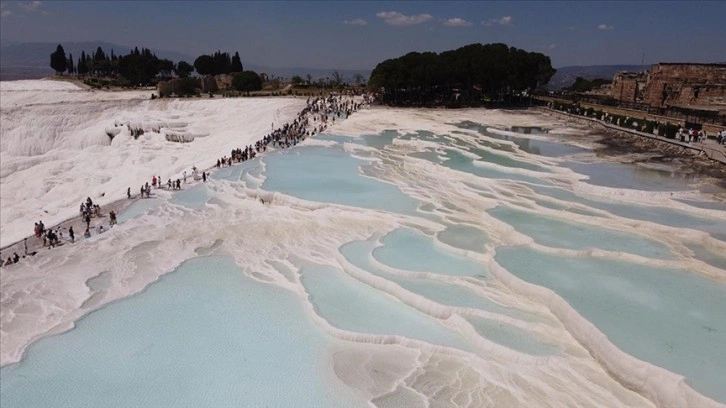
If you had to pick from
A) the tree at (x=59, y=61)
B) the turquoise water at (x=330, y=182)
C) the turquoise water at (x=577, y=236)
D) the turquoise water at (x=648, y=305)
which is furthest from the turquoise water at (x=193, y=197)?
the tree at (x=59, y=61)

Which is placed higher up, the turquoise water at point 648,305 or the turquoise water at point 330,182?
the turquoise water at point 330,182

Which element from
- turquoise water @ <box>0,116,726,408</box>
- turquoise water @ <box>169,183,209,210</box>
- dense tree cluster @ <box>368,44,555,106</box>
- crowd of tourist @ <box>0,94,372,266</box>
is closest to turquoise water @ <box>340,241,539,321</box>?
turquoise water @ <box>0,116,726,408</box>

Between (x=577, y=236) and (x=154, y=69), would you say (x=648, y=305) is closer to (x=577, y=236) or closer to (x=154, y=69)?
(x=577, y=236)

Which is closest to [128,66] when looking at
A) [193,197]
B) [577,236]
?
[193,197]

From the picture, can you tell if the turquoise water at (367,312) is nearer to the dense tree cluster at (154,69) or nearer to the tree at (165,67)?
the dense tree cluster at (154,69)

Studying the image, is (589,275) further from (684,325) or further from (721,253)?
(721,253)

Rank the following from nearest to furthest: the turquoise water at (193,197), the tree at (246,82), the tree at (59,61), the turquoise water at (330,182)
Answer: the turquoise water at (330,182) < the turquoise water at (193,197) < the tree at (246,82) < the tree at (59,61)
